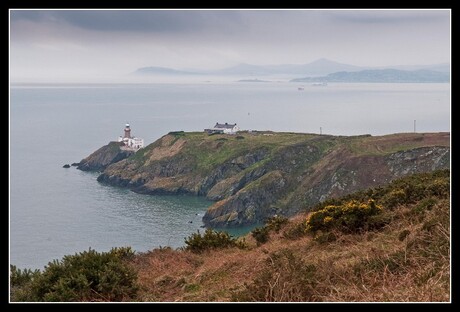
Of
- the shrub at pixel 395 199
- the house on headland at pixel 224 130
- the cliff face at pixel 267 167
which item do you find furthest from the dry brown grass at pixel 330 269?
the house on headland at pixel 224 130

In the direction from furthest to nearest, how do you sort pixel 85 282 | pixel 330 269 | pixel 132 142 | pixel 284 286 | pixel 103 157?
pixel 132 142 → pixel 103 157 → pixel 85 282 → pixel 330 269 → pixel 284 286

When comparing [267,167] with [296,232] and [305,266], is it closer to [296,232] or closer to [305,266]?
[296,232]

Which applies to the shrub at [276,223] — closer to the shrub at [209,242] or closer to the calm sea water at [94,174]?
the shrub at [209,242]

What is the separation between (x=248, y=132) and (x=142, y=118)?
66.1 meters

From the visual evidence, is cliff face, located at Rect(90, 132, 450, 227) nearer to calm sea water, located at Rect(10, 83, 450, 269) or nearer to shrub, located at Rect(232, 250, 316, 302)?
calm sea water, located at Rect(10, 83, 450, 269)

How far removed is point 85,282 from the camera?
7918 mm

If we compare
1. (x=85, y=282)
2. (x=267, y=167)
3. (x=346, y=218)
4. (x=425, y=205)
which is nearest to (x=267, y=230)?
(x=346, y=218)

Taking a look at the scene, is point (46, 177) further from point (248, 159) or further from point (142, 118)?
point (142, 118)

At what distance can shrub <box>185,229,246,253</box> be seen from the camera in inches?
509

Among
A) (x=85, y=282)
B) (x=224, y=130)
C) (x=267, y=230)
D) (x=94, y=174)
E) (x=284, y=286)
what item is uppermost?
(x=284, y=286)

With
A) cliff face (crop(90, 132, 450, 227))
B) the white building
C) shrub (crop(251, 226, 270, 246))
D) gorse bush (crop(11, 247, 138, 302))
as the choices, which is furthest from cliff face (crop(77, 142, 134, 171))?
gorse bush (crop(11, 247, 138, 302))

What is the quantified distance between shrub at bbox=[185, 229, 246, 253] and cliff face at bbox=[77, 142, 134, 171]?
3948 inches

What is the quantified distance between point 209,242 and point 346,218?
11.7 feet
